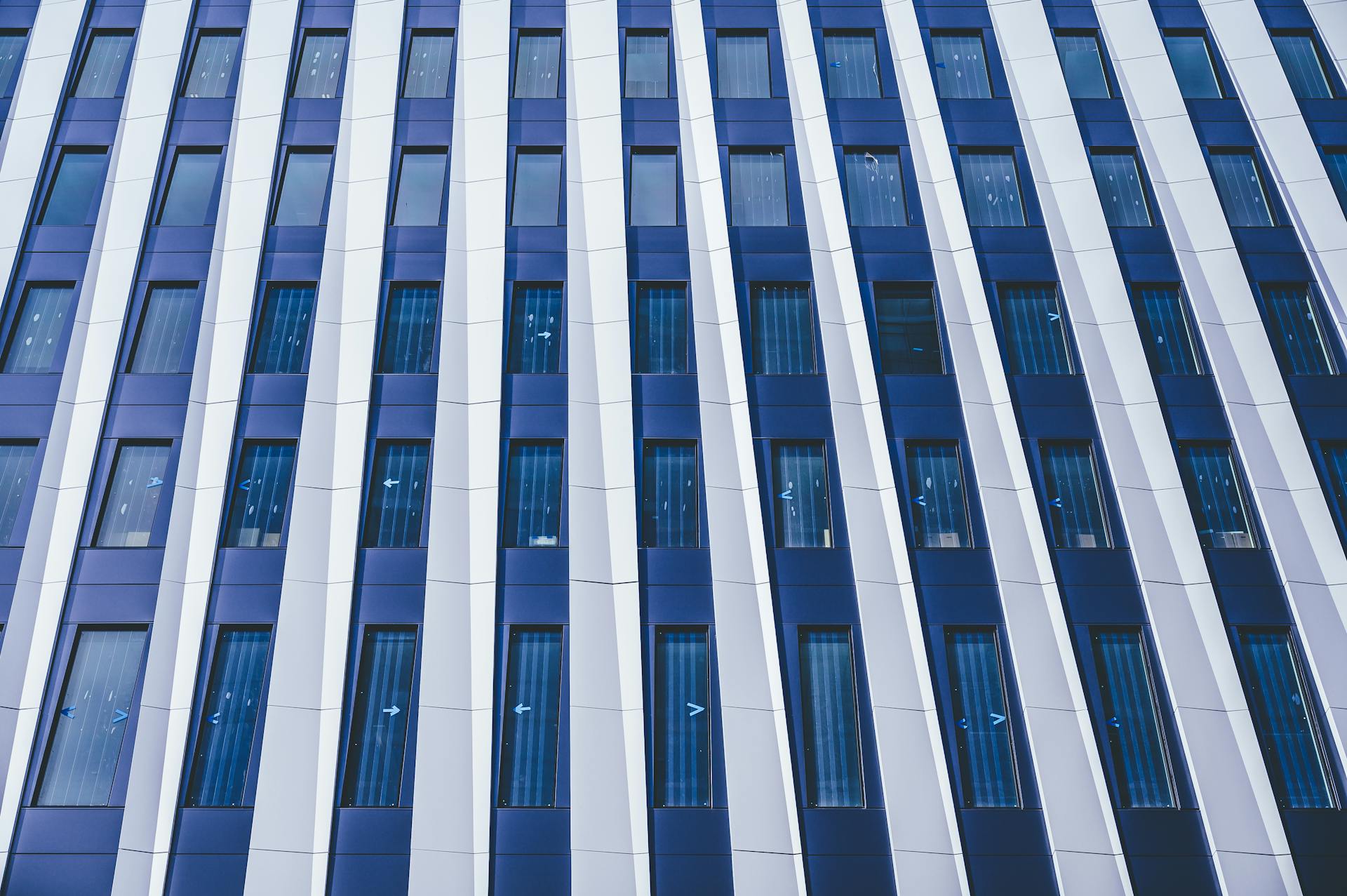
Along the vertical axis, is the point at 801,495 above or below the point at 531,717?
above

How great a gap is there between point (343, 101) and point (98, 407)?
9030 millimetres

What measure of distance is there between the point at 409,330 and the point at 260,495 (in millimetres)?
4667

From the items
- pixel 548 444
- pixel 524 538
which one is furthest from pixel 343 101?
pixel 524 538

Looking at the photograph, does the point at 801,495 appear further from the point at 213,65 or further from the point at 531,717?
the point at 213,65

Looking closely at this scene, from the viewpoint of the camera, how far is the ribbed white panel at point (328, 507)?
1532 cm

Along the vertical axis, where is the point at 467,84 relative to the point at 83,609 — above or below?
above

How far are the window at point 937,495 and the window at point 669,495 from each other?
4.55 meters

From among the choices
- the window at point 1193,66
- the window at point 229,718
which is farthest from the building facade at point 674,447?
the window at point 1193,66

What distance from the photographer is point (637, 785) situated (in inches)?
615

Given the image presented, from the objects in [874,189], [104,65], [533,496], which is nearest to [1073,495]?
[874,189]

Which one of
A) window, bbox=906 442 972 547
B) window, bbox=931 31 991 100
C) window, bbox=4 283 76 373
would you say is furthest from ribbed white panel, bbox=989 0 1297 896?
window, bbox=4 283 76 373

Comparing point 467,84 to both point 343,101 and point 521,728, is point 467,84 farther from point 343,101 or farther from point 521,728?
point 521,728

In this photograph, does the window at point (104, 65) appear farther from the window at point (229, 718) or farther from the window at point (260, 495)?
the window at point (229, 718)

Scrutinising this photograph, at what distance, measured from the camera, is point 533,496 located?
17.8m
